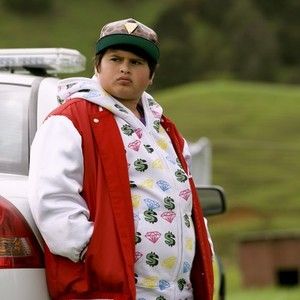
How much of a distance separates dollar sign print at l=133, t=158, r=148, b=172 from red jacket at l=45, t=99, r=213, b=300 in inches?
2.5

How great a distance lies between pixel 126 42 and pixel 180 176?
43cm

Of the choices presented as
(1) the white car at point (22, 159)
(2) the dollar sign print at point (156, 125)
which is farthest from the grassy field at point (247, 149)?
(2) the dollar sign print at point (156, 125)

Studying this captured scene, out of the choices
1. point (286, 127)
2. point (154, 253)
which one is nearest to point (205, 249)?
point (154, 253)

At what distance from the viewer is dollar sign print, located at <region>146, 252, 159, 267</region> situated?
3828mm

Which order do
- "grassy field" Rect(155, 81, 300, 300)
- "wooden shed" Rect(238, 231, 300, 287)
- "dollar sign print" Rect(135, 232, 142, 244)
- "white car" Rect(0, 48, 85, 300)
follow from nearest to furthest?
"white car" Rect(0, 48, 85, 300), "dollar sign print" Rect(135, 232, 142, 244), "wooden shed" Rect(238, 231, 300, 287), "grassy field" Rect(155, 81, 300, 300)

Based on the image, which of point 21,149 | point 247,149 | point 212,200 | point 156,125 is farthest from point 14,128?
point 247,149

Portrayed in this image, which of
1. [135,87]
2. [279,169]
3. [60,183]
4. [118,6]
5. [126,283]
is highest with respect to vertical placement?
[118,6]

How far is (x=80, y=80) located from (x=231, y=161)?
2583 cm

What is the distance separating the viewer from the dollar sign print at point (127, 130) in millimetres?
3932

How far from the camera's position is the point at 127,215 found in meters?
3.78

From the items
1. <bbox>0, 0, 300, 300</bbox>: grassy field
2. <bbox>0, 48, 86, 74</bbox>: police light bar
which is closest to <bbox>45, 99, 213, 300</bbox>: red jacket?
<bbox>0, 48, 86, 74</bbox>: police light bar

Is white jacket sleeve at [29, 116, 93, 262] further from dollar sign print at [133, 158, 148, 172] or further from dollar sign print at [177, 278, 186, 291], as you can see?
dollar sign print at [177, 278, 186, 291]

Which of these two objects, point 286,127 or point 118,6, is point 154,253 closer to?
point 286,127

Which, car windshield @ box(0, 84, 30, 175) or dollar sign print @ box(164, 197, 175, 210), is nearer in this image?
dollar sign print @ box(164, 197, 175, 210)
